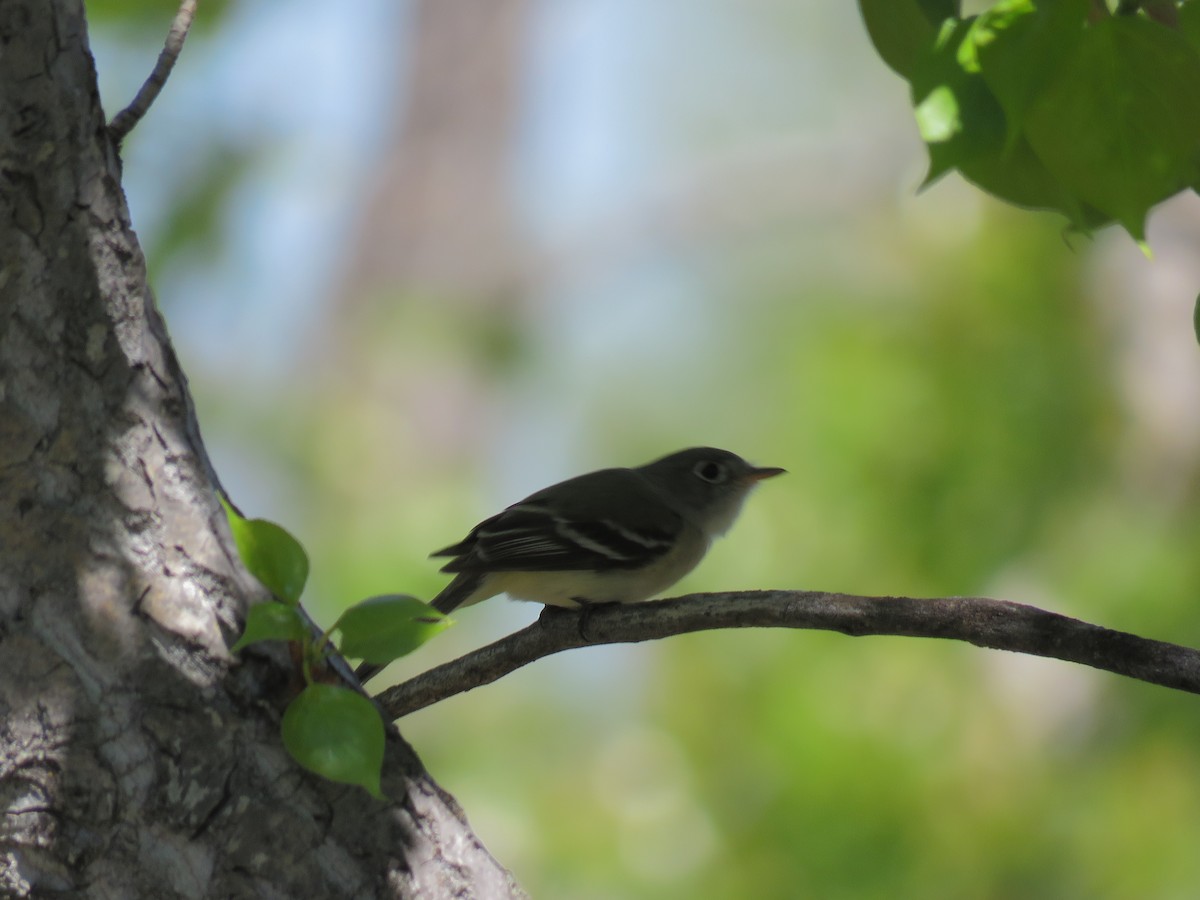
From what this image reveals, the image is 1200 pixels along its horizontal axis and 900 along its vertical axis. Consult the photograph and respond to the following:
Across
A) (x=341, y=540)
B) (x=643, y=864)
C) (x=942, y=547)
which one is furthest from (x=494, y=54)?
(x=643, y=864)

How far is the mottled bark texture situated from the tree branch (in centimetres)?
50

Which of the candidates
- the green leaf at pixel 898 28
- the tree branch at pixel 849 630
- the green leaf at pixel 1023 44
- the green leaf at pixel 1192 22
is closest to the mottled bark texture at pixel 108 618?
the tree branch at pixel 849 630

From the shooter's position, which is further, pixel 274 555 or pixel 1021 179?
pixel 1021 179

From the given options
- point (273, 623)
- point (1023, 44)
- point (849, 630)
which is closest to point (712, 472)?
point (849, 630)

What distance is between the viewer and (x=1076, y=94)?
5.83 feet

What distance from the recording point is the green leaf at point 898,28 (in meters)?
2.03

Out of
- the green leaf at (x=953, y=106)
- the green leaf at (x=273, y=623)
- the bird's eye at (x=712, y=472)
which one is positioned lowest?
the green leaf at (x=273, y=623)

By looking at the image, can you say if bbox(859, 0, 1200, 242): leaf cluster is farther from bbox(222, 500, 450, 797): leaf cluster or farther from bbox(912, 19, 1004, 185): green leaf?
bbox(222, 500, 450, 797): leaf cluster

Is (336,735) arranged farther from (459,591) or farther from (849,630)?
(459,591)

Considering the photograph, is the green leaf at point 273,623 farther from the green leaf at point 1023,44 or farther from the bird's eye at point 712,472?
the bird's eye at point 712,472

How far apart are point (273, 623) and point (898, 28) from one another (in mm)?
1410

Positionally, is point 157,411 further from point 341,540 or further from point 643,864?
point 341,540

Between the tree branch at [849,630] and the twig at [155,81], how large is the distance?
1.33 m

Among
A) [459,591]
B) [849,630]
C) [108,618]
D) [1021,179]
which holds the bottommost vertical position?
[108,618]
